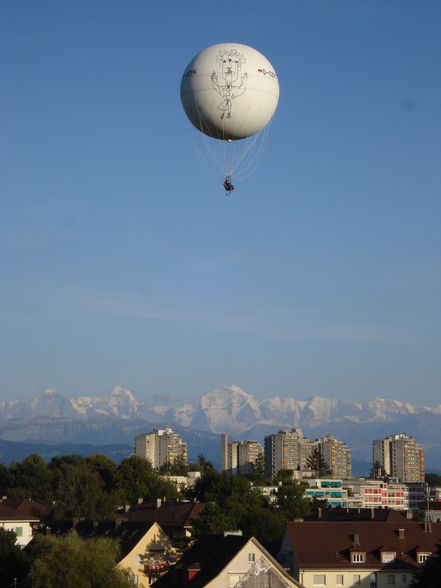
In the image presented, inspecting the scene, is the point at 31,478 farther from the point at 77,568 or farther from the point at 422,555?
the point at 77,568

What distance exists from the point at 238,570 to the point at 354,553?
28.7 feet

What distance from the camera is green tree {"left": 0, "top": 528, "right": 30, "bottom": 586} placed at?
6147cm

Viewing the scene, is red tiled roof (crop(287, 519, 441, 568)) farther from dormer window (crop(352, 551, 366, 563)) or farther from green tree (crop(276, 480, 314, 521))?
green tree (crop(276, 480, 314, 521))

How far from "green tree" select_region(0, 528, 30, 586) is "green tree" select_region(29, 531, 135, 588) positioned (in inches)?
262

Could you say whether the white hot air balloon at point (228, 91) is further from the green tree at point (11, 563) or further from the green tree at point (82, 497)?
the green tree at point (82, 497)

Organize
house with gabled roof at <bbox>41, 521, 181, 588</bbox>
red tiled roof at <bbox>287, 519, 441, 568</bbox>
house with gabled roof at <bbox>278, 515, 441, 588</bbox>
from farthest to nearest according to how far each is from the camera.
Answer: house with gabled roof at <bbox>41, 521, 181, 588</bbox>
red tiled roof at <bbox>287, 519, 441, 568</bbox>
house with gabled roof at <bbox>278, 515, 441, 588</bbox>

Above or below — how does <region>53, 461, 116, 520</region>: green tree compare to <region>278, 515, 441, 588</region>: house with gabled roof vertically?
above

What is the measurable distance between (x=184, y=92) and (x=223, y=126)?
8.17 ft

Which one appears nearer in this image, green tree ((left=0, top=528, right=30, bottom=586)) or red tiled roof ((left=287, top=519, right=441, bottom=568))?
red tiled roof ((left=287, top=519, right=441, bottom=568))

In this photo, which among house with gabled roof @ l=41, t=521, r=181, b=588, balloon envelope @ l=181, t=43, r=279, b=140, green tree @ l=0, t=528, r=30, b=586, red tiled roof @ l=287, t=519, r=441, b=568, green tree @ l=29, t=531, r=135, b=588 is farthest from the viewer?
house with gabled roof @ l=41, t=521, r=181, b=588

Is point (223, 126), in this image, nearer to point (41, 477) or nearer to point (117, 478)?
point (117, 478)

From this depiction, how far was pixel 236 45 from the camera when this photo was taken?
5191 cm

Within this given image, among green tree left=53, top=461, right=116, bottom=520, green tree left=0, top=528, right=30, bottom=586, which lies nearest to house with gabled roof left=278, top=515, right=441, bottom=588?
green tree left=0, top=528, right=30, bottom=586

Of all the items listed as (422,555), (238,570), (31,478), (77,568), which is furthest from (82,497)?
(238,570)
